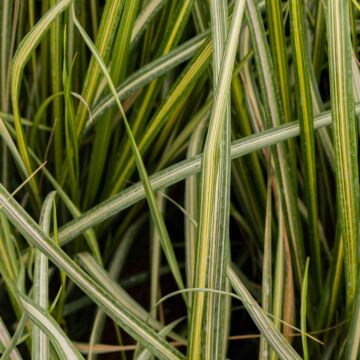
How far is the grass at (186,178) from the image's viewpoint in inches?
24.4

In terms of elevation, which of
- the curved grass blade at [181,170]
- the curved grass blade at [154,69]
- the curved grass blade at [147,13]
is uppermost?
the curved grass blade at [147,13]

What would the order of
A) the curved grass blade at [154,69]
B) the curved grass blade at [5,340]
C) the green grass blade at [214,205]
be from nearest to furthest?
1. the green grass blade at [214,205]
2. the curved grass blade at [5,340]
3. the curved grass blade at [154,69]

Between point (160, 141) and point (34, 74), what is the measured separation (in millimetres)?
199

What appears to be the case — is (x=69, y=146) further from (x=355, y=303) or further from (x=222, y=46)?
(x=355, y=303)

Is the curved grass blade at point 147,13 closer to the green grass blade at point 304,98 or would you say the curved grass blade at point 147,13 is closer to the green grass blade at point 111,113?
the green grass blade at point 111,113

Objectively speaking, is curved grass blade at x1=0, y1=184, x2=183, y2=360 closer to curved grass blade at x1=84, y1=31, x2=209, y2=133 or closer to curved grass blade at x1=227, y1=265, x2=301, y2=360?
curved grass blade at x1=227, y1=265, x2=301, y2=360

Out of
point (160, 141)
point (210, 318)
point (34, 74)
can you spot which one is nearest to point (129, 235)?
point (160, 141)

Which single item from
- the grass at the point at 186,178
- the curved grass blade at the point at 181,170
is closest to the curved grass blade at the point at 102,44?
the grass at the point at 186,178

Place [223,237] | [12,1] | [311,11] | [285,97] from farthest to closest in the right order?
[311,11] → [12,1] → [285,97] → [223,237]

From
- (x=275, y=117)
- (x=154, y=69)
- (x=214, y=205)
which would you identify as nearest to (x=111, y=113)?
(x=154, y=69)

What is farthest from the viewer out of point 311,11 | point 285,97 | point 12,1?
point 311,11

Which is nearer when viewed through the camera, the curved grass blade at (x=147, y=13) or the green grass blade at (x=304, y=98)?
the green grass blade at (x=304, y=98)

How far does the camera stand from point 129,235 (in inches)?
39.5

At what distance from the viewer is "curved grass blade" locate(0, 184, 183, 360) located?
642 mm
